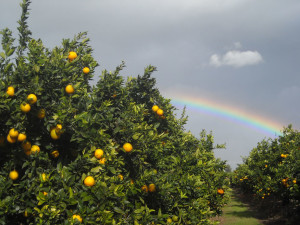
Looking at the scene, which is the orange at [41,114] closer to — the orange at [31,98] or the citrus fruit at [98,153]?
the orange at [31,98]

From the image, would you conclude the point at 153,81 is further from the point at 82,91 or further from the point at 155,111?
the point at 82,91

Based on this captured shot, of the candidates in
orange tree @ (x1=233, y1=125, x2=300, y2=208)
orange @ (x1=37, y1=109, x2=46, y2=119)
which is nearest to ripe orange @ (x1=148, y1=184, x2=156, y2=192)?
orange @ (x1=37, y1=109, x2=46, y2=119)

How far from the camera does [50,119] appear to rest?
340 cm

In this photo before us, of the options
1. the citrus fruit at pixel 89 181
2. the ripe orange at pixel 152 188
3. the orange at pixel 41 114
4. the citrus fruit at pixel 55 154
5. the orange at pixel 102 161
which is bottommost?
the ripe orange at pixel 152 188

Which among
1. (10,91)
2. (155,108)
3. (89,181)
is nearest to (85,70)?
(155,108)

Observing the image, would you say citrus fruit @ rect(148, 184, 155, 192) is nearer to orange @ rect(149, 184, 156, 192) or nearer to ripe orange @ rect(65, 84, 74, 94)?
orange @ rect(149, 184, 156, 192)

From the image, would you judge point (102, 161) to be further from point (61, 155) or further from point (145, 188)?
point (145, 188)

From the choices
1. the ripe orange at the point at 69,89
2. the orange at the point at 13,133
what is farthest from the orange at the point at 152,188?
the orange at the point at 13,133

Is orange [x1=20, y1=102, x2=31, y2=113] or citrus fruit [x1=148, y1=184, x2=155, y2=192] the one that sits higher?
orange [x1=20, y1=102, x2=31, y2=113]

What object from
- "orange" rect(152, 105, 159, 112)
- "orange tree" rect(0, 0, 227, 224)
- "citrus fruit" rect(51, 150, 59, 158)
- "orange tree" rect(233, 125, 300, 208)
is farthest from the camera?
"orange tree" rect(233, 125, 300, 208)

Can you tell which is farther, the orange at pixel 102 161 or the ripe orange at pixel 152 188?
the ripe orange at pixel 152 188

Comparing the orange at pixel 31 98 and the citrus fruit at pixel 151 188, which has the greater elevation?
the orange at pixel 31 98

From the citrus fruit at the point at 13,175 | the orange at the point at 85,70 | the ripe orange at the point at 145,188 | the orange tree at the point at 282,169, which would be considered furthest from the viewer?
the orange tree at the point at 282,169

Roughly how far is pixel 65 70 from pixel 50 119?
78 centimetres
